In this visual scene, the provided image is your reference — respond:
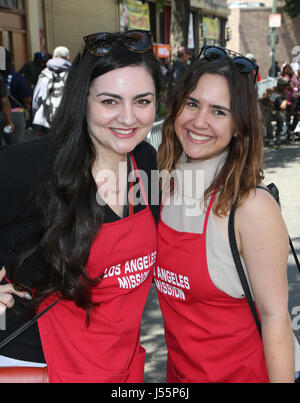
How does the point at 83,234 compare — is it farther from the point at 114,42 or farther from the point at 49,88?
the point at 49,88

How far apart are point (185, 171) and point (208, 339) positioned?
0.71m

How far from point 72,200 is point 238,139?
2.45 ft

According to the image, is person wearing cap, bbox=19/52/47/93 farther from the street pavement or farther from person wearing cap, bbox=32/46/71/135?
the street pavement

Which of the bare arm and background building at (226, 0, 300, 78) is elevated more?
background building at (226, 0, 300, 78)

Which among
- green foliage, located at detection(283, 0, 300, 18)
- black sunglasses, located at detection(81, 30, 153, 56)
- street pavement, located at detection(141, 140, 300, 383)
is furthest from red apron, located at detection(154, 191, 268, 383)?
green foliage, located at detection(283, 0, 300, 18)

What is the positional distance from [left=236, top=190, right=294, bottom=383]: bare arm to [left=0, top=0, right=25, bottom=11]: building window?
13.4m

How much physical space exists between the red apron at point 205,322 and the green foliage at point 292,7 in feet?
132

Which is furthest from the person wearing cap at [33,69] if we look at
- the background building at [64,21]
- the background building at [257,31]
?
the background building at [257,31]

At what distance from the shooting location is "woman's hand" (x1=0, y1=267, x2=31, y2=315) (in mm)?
1749

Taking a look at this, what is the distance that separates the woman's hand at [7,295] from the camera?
1749mm

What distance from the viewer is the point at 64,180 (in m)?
1.84

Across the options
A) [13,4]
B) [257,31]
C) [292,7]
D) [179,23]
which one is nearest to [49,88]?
[179,23]

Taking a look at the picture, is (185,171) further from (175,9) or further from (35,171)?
(175,9)

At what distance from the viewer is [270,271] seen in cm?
173
